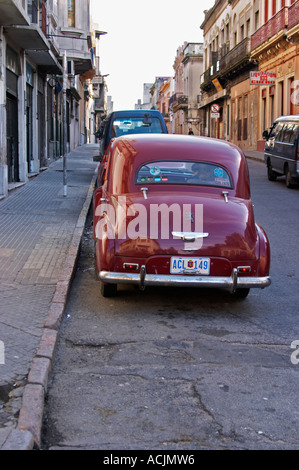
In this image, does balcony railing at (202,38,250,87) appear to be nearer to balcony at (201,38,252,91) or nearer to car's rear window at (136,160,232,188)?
balcony at (201,38,252,91)

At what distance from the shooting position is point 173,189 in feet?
21.0

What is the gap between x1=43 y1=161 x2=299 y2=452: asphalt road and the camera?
3.63 metres

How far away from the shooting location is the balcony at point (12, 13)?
12.4 meters

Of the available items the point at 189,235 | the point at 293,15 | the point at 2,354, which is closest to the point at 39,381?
A: the point at 2,354

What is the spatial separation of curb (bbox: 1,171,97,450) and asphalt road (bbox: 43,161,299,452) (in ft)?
Answer: 0.37

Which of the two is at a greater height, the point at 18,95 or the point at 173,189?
the point at 18,95

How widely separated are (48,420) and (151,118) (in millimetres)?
12452

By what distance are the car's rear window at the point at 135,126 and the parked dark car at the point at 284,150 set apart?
4.54 m

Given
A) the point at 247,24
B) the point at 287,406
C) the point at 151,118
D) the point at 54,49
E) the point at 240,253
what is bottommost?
the point at 287,406

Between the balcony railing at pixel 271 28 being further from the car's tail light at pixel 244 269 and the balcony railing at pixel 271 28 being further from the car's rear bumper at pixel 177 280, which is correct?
the car's rear bumper at pixel 177 280

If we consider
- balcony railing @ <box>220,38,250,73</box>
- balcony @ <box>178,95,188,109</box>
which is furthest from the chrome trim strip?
balcony @ <box>178,95,188,109</box>

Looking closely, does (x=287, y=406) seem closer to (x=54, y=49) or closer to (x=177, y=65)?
(x=54, y=49)

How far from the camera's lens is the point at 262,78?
101ft
